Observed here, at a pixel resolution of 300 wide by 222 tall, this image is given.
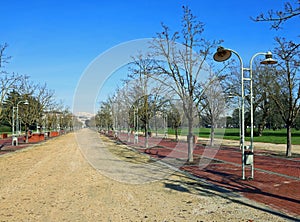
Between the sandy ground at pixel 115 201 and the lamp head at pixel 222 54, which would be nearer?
the sandy ground at pixel 115 201

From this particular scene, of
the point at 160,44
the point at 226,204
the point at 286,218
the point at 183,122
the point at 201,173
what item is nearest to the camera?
the point at 286,218

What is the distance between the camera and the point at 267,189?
9617 mm

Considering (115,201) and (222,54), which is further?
(222,54)

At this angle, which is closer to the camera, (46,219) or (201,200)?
(46,219)

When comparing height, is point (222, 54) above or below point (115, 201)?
above

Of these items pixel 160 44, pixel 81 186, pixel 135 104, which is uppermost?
pixel 160 44

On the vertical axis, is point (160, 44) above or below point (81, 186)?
above

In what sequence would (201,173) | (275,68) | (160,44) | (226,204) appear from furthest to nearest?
1. (275,68)
2. (160,44)
3. (201,173)
4. (226,204)

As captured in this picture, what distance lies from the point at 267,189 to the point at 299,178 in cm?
257

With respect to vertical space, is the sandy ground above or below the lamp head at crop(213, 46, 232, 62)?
below

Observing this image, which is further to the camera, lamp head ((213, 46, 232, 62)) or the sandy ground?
lamp head ((213, 46, 232, 62))

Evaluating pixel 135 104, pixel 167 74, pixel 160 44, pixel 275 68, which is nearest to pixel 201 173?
pixel 167 74

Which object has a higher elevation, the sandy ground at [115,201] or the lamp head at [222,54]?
the lamp head at [222,54]

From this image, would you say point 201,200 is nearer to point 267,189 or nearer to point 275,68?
point 267,189
